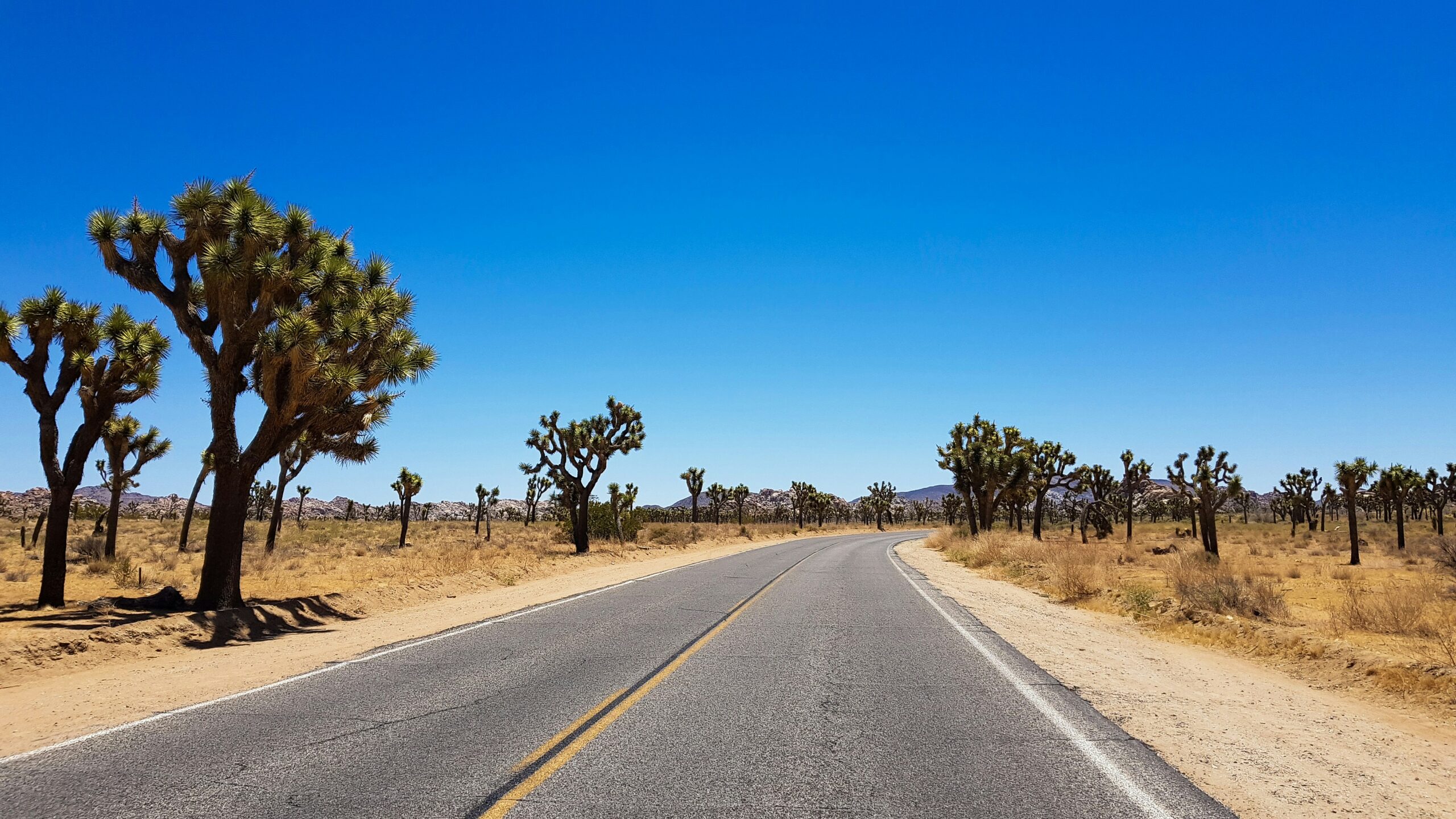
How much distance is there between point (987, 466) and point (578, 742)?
48.7 meters

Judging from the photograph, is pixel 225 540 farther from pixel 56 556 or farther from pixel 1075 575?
pixel 1075 575

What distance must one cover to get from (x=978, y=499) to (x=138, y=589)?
46.7 m

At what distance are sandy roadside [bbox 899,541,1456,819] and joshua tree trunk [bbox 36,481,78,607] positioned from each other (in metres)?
16.6

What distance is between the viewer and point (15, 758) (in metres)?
5.83

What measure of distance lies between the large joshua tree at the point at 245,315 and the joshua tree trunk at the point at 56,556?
262 cm

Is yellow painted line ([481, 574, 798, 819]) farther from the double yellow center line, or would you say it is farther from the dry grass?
the dry grass

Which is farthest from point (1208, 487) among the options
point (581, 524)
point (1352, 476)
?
point (581, 524)

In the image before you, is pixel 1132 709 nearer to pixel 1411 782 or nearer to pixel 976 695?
pixel 976 695

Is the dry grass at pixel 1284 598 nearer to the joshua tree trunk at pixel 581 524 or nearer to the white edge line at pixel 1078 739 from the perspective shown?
the white edge line at pixel 1078 739

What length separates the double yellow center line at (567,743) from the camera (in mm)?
4812

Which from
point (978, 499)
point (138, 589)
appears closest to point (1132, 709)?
point (138, 589)

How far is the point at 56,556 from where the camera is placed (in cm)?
1444

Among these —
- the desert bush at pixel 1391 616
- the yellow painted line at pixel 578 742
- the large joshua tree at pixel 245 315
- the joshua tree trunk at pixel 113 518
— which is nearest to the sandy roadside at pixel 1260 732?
the desert bush at pixel 1391 616

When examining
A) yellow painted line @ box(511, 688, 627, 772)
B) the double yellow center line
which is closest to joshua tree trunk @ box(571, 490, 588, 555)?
the double yellow center line
